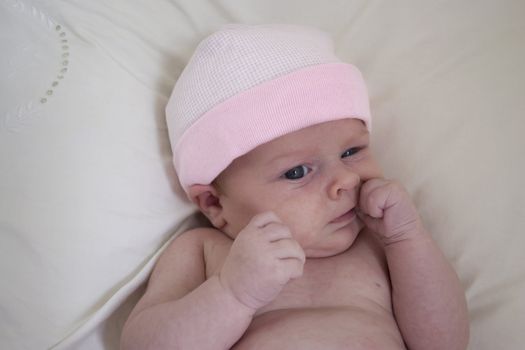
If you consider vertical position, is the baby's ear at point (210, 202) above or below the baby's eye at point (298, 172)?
below

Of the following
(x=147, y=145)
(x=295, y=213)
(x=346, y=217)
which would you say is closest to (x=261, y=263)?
(x=295, y=213)

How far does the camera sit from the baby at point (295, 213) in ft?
2.85

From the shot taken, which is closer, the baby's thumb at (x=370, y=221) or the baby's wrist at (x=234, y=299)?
the baby's wrist at (x=234, y=299)

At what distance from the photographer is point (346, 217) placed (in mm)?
985

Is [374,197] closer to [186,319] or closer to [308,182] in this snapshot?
[308,182]

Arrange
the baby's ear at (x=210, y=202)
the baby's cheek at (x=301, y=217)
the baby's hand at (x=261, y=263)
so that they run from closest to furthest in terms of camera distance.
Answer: the baby's hand at (x=261, y=263)
the baby's cheek at (x=301, y=217)
the baby's ear at (x=210, y=202)

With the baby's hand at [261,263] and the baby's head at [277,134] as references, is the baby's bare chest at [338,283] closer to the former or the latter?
the baby's head at [277,134]

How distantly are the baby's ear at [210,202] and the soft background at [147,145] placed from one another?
0.09 metres

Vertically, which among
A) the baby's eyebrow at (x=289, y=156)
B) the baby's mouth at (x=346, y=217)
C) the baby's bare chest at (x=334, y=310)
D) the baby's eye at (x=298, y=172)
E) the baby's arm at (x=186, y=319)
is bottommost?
the baby's bare chest at (x=334, y=310)

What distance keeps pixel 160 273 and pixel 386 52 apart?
80cm

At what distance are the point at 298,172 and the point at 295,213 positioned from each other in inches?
3.3

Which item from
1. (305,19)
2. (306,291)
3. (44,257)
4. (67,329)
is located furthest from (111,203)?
(305,19)

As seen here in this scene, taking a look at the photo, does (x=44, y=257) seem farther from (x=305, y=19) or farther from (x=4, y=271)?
(x=305, y=19)

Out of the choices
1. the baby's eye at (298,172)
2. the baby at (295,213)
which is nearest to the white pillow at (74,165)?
the baby at (295,213)
